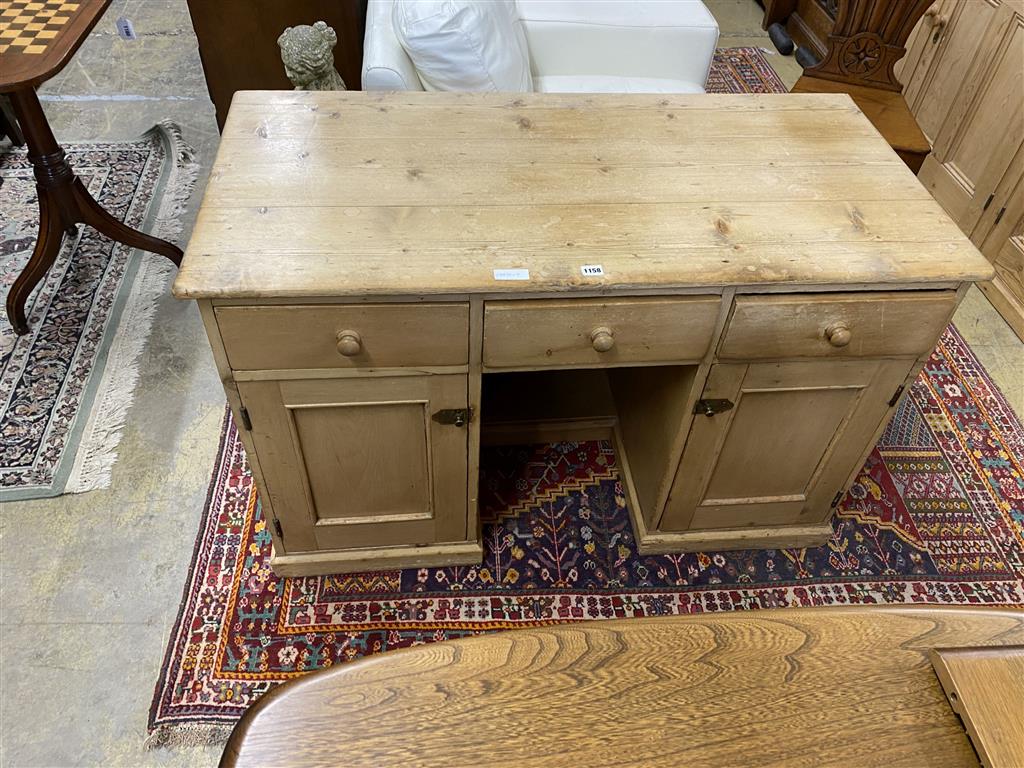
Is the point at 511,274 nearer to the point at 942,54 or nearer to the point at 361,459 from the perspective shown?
the point at 361,459

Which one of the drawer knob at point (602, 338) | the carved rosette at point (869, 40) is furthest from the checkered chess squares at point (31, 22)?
the carved rosette at point (869, 40)

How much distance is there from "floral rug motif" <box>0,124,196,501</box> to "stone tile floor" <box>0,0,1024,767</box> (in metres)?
0.06

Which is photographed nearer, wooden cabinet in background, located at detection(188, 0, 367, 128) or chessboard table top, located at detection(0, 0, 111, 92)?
chessboard table top, located at detection(0, 0, 111, 92)

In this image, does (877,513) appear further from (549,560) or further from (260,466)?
(260,466)

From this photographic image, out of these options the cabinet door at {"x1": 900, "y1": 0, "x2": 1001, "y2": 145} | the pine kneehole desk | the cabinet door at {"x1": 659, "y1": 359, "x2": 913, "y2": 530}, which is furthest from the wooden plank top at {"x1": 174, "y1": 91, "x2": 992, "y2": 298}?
the cabinet door at {"x1": 900, "y1": 0, "x2": 1001, "y2": 145}

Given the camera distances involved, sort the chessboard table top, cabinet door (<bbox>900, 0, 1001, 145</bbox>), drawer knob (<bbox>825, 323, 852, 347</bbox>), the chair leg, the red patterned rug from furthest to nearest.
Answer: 1. cabinet door (<bbox>900, 0, 1001, 145</bbox>)
2. the chair leg
3. the chessboard table top
4. the red patterned rug
5. drawer knob (<bbox>825, 323, 852, 347</bbox>)

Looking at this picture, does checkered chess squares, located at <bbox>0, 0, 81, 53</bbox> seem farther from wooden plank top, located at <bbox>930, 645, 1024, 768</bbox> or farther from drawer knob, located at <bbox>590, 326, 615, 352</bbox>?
wooden plank top, located at <bbox>930, 645, 1024, 768</bbox>

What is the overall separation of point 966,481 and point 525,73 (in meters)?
1.63

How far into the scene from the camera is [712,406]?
4.40 ft

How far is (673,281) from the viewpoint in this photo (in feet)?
3.61

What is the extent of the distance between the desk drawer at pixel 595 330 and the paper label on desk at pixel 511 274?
5 centimetres

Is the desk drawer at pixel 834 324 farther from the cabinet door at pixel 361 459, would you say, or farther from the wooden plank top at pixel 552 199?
the cabinet door at pixel 361 459

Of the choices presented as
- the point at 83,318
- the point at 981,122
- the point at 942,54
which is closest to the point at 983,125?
the point at 981,122

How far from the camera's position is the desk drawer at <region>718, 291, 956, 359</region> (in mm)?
1165
